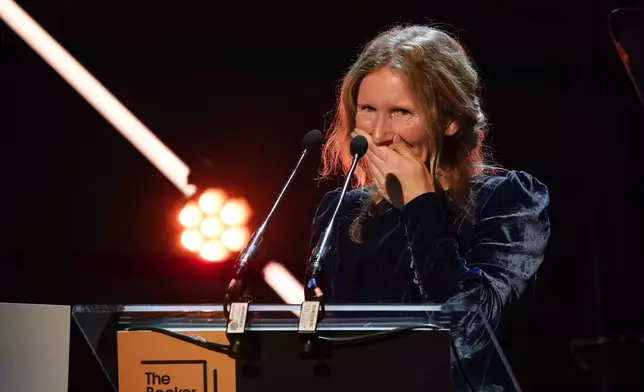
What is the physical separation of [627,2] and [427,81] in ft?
3.21

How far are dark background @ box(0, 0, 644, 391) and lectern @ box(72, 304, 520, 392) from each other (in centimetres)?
116

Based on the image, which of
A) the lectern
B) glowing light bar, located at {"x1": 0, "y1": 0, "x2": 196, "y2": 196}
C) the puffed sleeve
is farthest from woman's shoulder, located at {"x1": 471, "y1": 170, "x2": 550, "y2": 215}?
glowing light bar, located at {"x1": 0, "y1": 0, "x2": 196, "y2": 196}

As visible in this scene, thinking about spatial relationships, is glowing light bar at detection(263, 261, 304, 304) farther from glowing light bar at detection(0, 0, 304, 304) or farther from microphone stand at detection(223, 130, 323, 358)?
microphone stand at detection(223, 130, 323, 358)

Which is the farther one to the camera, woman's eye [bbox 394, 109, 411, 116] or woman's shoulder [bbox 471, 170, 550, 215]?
woman's eye [bbox 394, 109, 411, 116]

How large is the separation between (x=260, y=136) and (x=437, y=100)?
0.85 meters

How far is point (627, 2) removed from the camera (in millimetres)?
2609

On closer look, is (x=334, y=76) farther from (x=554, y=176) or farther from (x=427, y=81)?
(x=554, y=176)

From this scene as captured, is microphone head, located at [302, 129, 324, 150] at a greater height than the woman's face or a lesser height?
lesser

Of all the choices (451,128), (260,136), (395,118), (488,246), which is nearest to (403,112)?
(395,118)

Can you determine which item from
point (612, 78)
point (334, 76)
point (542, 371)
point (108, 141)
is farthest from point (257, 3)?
point (542, 371)

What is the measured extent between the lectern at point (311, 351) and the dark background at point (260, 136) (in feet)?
3.82

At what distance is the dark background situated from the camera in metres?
2.49

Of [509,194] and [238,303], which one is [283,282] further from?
[238,303]

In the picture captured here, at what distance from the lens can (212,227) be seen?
9.10ft
